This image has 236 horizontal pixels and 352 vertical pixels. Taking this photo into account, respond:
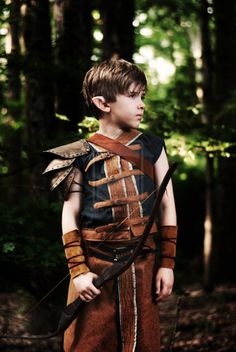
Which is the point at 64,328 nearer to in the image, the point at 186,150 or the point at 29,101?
the point at 186,150

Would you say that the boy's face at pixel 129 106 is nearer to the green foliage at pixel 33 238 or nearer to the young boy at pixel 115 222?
the young boy at pixel 115 222

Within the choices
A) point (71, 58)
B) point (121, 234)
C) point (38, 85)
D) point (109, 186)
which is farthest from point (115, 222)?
point (38, 85)

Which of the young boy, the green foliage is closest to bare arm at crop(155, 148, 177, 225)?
the young boy

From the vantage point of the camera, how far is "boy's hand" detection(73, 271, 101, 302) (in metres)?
2.63

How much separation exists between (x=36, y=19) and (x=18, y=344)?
146 inches

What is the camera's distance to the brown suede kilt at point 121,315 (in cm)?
271

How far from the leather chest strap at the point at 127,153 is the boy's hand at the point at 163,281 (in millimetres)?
489

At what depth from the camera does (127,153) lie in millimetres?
2740

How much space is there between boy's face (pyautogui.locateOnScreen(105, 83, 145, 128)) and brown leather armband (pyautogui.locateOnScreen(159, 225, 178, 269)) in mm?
576

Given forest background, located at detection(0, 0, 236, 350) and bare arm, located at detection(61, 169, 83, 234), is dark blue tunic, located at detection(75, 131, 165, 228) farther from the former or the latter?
forest background, located at detection(0, 0, 236, 350)

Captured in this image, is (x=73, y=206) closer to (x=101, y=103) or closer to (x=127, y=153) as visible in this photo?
(x=127, y=153)

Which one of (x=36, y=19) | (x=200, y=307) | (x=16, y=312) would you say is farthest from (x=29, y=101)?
(x=200, y=307)

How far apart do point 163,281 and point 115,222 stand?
1.31ft

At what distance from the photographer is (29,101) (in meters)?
6.47
